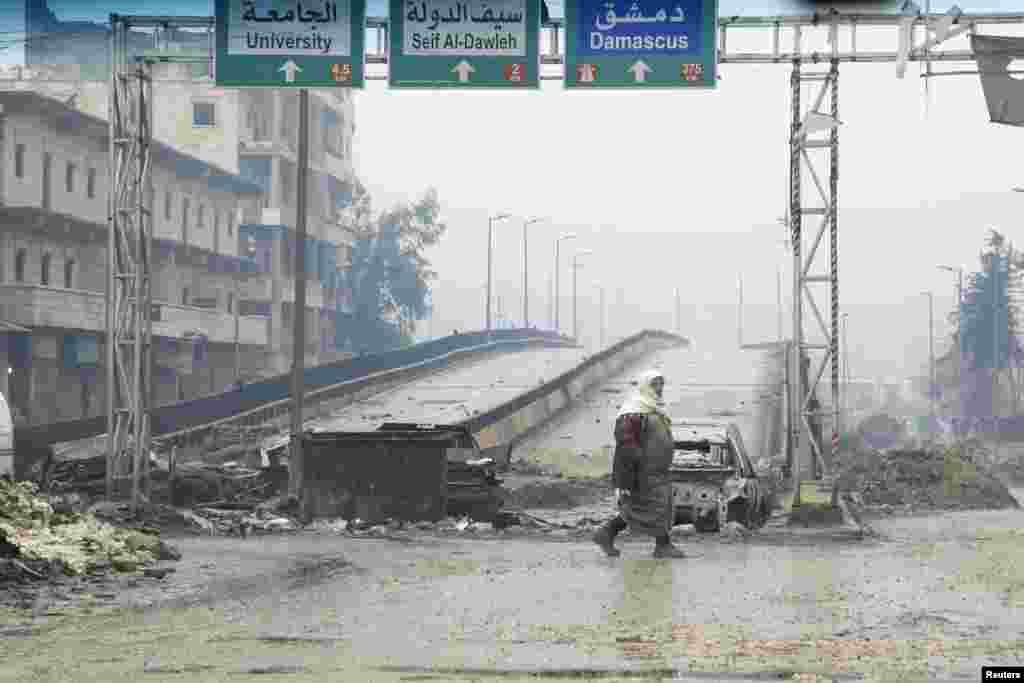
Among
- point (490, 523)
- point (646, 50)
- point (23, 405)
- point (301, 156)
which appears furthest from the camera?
point (23, 405)

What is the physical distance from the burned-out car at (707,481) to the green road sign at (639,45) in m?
6.50

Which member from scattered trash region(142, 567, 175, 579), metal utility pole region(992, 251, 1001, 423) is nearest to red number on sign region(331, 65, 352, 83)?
scattered trash region(142, 567, 175, 579)

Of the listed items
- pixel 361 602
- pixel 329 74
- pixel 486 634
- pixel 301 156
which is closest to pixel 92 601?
pixel 361 602

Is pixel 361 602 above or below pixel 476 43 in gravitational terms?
below

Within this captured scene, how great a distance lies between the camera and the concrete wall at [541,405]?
39.8 m

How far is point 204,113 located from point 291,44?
6382 cm

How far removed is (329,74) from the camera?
2694 cm

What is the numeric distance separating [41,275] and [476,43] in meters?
38.5

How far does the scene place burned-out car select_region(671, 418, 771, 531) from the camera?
21938mm

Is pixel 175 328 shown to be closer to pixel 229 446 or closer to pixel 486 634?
pixel 229 446

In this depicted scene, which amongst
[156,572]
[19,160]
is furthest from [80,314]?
[156,572]

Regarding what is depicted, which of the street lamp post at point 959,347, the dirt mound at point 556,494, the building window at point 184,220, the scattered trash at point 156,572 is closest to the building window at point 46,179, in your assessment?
the building window at point 184,220

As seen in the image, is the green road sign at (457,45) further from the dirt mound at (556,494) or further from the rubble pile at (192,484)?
the dirt mound at (556,494)

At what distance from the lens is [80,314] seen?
6134 centimetres
